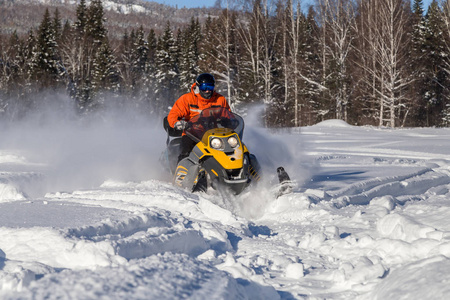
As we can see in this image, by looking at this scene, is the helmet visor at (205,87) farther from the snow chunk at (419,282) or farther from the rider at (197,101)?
the snow chunk at (419,282)

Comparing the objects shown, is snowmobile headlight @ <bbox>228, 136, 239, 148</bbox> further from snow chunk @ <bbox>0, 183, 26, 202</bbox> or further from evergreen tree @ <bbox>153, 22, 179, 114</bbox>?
evergreen tree @ <bbox>153, 22, 179, 114</bbox>

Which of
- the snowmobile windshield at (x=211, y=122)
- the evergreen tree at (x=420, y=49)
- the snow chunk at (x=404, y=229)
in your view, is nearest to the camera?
the snow chunk at (x=404, y=229)

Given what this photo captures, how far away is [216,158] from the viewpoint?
18.4ft

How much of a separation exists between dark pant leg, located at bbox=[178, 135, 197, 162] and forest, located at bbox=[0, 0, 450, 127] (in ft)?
60.3

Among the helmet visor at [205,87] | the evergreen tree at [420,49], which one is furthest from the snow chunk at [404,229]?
the evergreen tree at [420,49]

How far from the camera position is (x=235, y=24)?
32.2m

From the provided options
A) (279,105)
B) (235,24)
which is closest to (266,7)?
(235,24)

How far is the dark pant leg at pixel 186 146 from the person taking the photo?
20.8 feet

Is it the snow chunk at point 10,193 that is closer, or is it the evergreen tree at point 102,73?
the snow chunk at point 10,193

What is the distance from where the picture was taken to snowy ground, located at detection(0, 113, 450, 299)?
2.33 m

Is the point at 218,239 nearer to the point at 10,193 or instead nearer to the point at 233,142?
the point at 233,142

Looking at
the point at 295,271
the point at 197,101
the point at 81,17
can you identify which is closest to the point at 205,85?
the point at 197,101

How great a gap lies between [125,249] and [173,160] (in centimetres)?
365

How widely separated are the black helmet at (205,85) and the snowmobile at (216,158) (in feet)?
1.97
